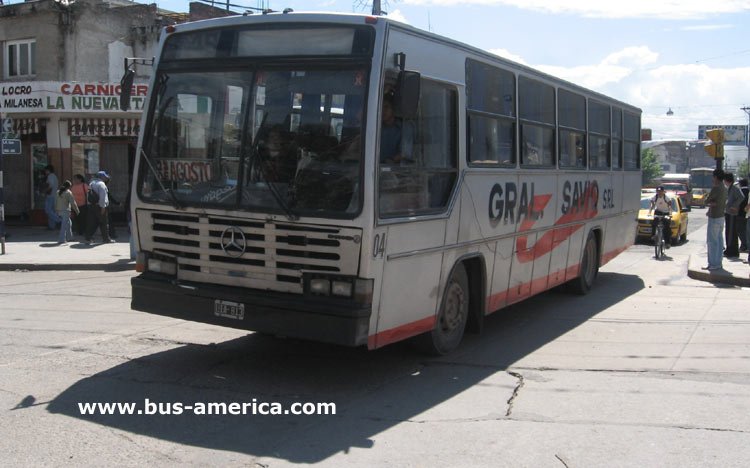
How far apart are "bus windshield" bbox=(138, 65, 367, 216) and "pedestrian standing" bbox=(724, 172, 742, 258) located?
1278cm

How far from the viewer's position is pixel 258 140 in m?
6.89

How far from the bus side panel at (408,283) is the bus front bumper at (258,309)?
0.30m

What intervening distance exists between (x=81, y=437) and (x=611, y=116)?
11.2 metres

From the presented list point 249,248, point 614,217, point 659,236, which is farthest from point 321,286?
point 659,236

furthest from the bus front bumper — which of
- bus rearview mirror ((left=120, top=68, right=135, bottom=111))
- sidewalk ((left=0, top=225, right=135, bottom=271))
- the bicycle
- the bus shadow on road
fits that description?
the bicycle

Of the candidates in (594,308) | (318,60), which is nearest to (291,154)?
(318,60)

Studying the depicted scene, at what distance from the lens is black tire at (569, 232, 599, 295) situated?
12.9m

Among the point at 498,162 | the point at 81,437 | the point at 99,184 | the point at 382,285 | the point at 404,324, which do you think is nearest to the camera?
the point at 81,437

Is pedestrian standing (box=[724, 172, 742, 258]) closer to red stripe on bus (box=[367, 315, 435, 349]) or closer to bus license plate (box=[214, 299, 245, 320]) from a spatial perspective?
red stripe on bus (box=[367, 315, 435, 349])

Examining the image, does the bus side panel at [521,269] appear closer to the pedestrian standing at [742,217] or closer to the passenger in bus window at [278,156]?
the passenger in bus window at [278,156]

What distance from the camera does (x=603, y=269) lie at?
17.4 m

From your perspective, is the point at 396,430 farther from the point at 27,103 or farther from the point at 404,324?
the point at 27,103

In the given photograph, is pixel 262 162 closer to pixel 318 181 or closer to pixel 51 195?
pixel 318 181

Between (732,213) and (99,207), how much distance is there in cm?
1499
